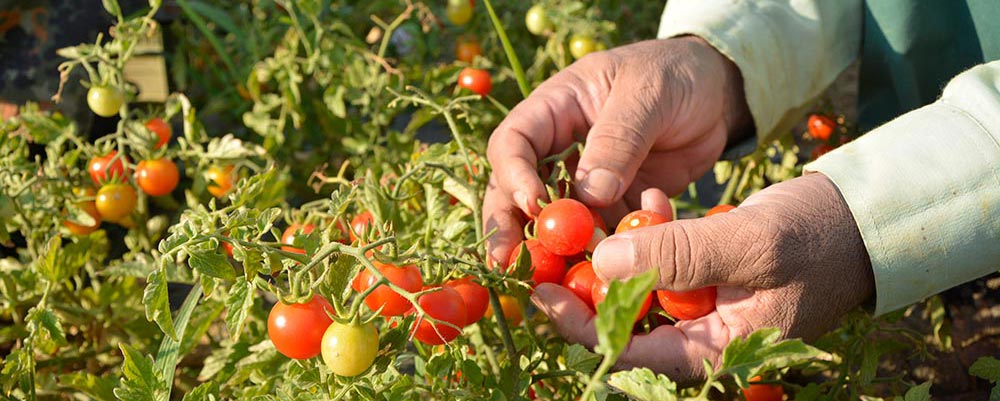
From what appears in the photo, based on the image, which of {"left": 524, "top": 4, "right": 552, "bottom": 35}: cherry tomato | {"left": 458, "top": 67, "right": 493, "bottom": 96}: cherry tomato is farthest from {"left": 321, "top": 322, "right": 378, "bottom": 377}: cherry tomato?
{"left": 524, "top": 4, "right": 552, "bottom": 35}: cherry tomato

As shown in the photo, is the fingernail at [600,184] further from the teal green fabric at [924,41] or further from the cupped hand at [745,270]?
the teal green fabric at [924,41]

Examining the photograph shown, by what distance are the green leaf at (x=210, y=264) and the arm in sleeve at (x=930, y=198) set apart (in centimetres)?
74

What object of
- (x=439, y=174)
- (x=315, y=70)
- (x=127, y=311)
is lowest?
(x=127, y=311)

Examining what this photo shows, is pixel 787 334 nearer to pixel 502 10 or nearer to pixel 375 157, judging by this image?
pixel 375 157

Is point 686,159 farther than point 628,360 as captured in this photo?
Yes

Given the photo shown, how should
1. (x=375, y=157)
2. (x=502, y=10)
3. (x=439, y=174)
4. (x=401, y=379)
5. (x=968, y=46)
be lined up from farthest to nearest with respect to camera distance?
(x=502, y=10), (x=375, y=157), (x=968, y=46), (x=439, y=174), (x=401, y=379)

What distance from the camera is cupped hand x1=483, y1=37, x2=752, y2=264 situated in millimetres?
1350

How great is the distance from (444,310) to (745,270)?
36 cm

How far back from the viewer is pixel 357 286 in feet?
3.69

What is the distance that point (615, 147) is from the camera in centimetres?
139

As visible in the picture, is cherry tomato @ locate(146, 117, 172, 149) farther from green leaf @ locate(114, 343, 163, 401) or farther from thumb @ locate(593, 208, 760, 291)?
thumb @ locate(593, 208, 760, 291)

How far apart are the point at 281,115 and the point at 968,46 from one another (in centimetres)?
138

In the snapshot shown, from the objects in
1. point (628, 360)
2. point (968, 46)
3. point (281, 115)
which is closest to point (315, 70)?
point (281, 115)

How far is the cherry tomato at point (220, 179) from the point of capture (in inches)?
69.0
